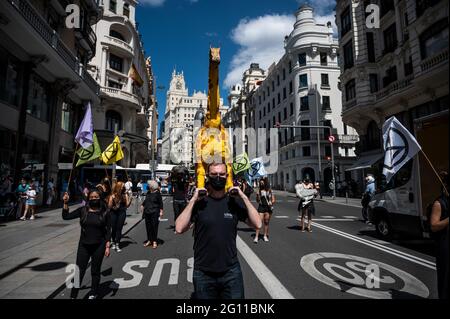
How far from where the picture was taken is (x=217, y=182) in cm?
286

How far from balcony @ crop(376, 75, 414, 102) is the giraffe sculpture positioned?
754 inches

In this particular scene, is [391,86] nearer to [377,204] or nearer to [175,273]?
[377,204]

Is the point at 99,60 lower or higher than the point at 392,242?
higher

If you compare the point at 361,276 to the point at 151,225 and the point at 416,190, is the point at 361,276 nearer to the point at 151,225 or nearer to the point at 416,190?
the point at 416,190

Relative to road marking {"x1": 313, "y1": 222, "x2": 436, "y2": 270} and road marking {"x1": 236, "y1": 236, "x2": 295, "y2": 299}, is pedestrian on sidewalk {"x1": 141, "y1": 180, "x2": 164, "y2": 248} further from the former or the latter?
road marking {"x1": 313, "y1": 222, "x2": 436, "y2": 270}

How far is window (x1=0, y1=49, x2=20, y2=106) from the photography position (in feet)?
43.2

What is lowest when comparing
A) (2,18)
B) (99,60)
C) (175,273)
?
(175,273)

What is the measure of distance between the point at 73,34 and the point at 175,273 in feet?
71.4

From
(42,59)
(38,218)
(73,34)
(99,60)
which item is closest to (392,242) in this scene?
(38,218)

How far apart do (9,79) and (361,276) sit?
17.0m

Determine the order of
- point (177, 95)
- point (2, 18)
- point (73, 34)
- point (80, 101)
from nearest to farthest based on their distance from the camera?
point (2, 18) → point (73, 34) → point (80, 101) → point (177, 95)

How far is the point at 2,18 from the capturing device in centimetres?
1140

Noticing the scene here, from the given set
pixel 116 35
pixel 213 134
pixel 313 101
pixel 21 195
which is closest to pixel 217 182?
pixel 213 134

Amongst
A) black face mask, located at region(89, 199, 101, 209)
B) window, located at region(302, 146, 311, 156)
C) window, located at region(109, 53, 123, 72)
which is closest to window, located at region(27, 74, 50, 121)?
black face mask, located at region(89, 199, 101, 209)
